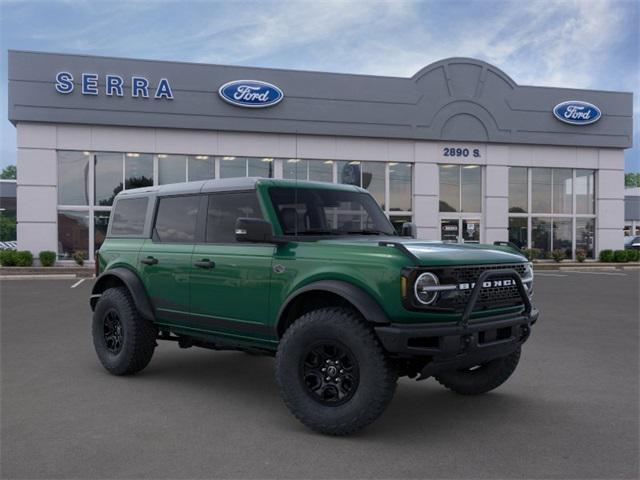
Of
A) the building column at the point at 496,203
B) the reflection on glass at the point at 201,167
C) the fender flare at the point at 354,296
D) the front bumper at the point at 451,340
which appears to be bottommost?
the front bumper at the point at 451,340

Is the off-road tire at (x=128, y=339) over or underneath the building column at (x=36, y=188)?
underneath

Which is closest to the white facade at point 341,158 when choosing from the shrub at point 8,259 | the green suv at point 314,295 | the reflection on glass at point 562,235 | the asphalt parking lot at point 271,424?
the shrub at point 8,259

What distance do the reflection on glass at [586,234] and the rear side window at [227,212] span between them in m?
27.7

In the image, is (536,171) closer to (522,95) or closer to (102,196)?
(522,95)

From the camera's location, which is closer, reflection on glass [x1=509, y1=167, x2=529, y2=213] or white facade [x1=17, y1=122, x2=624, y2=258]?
white facade [x1=17, y1=122, x2=624, y2=258]

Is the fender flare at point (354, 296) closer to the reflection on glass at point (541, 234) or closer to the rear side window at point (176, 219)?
the rear side window at point (176, 219)

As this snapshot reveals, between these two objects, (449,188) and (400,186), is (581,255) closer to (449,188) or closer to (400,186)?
(449,188)

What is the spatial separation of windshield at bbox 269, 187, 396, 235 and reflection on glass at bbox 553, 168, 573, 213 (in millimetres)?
25745

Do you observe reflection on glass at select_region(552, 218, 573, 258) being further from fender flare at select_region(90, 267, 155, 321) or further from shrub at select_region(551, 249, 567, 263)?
fender flare at select_region(90, 267, 155, 321)

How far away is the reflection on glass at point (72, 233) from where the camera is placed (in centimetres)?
2377

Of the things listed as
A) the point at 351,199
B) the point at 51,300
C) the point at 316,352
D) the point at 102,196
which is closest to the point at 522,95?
the point at 102,196

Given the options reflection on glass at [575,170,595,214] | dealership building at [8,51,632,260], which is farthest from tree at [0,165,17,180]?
reflection on glass at [575,170,595,214]

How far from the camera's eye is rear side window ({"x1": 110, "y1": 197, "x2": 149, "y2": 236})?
6.75 metres

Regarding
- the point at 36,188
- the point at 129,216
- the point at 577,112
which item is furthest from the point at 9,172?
the point at 129,216
